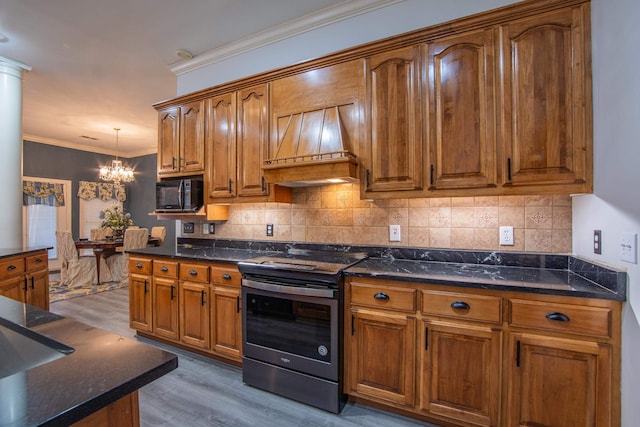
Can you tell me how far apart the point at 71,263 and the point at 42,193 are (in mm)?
1994

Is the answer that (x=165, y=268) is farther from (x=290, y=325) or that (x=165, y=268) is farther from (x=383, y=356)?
(x=383, y=356)

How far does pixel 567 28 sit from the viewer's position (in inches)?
65.8

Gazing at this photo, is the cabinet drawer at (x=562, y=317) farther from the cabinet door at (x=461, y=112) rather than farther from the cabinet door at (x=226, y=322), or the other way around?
the cabinet door at (x=226, y=322)

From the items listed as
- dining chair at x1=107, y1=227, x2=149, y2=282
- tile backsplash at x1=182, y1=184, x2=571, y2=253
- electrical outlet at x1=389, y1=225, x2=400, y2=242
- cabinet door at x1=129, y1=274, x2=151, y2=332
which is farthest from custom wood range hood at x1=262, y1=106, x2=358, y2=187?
dining chair at x1=107, y1=227, x2=149, y2=282

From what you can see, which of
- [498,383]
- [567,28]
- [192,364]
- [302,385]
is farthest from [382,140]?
[192,364]

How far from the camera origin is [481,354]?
1.63 m

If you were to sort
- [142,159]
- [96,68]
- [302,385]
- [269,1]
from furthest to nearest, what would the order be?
1. [142,159]
2. [96,68]
3. [269,1]
4. [302,385]

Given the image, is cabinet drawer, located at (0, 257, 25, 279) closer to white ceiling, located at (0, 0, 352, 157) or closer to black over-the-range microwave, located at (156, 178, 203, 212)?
black over-the-range microwave, located at (156, 178, 203, 212)

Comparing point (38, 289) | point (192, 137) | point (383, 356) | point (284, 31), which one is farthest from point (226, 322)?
point (284, 31)

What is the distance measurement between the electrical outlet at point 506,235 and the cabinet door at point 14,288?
3.99 meters

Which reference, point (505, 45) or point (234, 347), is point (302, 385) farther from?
point (505, 45)

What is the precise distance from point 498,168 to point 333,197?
129 cm

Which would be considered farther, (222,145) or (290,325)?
(222,145)

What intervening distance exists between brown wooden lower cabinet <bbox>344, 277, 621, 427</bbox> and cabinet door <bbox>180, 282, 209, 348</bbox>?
126 cm
